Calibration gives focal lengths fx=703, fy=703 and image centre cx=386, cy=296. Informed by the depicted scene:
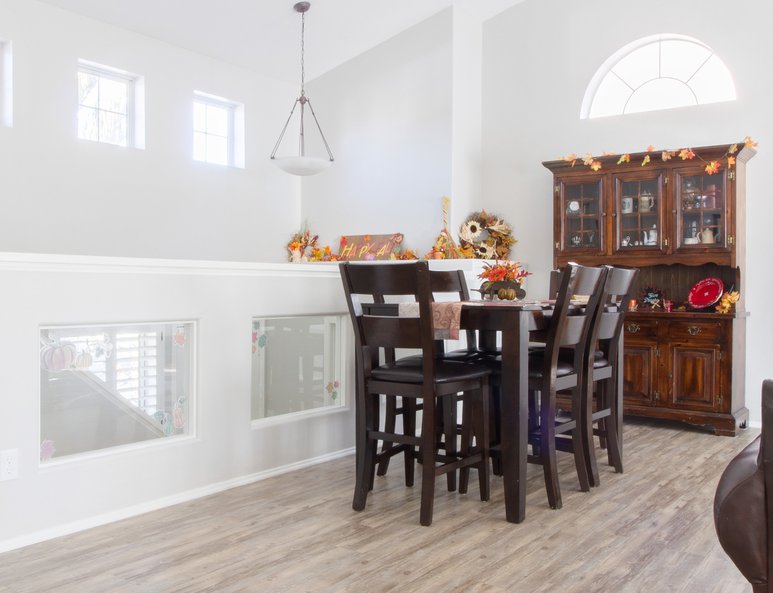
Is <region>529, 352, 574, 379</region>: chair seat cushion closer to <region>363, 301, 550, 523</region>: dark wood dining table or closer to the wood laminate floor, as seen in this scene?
<region>363, 301, 550, 523</region>: dark wood dining table

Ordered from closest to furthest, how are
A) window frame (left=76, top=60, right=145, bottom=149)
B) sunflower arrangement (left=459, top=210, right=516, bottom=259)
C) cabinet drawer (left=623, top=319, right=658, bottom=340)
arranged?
1. cabinet drawer (left=623, top=319, right=658, bottom=340)
2. window frame (left=76, top=60, right=145, bottom=149)
3. sunflower arrangement (left=459, top=210, right=516, bottom=259)

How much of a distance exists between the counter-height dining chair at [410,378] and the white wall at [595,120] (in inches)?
122

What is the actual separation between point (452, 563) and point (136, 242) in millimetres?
4342

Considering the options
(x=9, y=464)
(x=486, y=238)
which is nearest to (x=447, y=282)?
(x=9, y=464)

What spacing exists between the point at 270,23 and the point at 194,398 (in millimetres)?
3916

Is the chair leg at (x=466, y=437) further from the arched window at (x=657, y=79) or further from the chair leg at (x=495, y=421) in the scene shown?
the arched window at (x=657, y=79)

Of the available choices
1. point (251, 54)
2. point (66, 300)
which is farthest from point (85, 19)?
point (66, 300)

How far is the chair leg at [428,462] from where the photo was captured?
109 inches

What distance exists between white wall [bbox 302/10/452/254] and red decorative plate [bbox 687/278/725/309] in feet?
7.07

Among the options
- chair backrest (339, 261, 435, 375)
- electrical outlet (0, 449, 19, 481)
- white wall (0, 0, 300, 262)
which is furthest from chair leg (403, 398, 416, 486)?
white wall (0, 0, 300, 262)

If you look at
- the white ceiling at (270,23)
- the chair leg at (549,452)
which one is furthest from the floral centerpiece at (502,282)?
the white ceiling at (270,23)

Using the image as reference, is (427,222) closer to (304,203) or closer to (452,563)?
(304,203)

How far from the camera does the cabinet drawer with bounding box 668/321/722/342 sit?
15.6ft

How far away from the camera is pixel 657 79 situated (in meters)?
5.63
